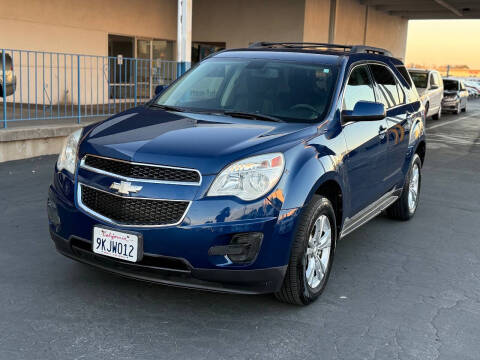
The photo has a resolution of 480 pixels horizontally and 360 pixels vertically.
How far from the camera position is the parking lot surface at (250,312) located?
3.25 m

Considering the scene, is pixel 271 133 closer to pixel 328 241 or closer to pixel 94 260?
pixel 328 241

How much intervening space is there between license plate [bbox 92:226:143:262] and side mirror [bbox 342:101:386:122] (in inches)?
75.0

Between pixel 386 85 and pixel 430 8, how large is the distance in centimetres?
2428

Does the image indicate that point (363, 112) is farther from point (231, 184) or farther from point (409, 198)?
point (409, 198)

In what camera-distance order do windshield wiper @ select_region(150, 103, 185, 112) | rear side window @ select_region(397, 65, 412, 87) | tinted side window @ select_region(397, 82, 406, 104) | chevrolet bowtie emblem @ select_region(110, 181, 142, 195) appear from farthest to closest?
rear side window @ select_region(397, 65, 412, 87)
tinted side window @ select_region(397, 82, 406, 104)
windshield wiper @ select_region(150, 103, 185, 112)
chevrolet bowtie emblem @ select_region(110, 181, 142, 195)

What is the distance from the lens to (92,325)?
3459mm

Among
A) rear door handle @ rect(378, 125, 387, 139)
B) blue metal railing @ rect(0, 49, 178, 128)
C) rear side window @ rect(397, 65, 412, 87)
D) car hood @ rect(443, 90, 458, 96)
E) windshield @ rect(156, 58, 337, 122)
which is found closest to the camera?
windshield @ rect(156, 58, 337, 122)

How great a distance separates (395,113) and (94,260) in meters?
3.24

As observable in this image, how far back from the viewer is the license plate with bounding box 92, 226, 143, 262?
3.34 metres

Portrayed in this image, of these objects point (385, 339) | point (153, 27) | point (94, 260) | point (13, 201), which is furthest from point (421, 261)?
point (153, 27)

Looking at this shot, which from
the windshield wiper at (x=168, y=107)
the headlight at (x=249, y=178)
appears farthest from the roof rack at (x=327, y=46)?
the headlight at (x=249, y=178)

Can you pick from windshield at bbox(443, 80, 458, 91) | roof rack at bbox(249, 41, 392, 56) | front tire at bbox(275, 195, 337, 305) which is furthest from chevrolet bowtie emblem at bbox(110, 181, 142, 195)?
windshield at bbox(443, 80, 458, 91)

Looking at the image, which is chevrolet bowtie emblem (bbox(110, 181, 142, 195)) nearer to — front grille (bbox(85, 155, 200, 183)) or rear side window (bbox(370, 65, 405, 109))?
front grille (bbox(85, 155, 200, 183))

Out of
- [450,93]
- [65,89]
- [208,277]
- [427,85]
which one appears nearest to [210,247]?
[208,277]
